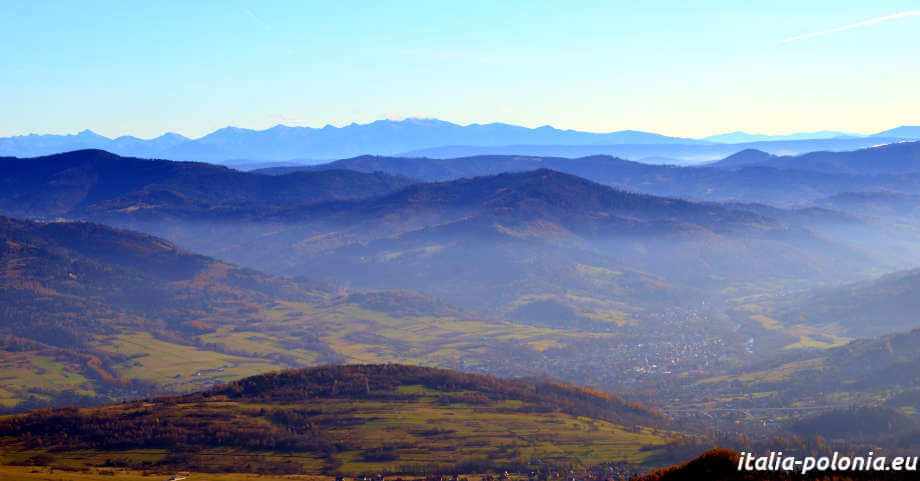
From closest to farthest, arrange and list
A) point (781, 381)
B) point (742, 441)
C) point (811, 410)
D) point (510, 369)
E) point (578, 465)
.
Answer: point (578, 465) < point (742, 441) < point (811, 410) < point (781, 381) < point (510, 369)

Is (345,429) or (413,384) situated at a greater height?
(345,429)

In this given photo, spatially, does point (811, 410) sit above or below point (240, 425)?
below

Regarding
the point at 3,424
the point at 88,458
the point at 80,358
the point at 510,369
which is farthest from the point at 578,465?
the point at 80,358

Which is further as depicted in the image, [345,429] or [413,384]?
[413,384]

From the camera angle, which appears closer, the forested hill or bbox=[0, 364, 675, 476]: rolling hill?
bbox=[0, 364, 675, 476]: rolling hill

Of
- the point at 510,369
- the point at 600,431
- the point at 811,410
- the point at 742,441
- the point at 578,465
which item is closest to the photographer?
→ the point at 578,465

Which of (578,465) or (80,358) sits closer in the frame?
(578,465)

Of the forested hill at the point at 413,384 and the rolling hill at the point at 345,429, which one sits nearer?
the rolling hill at the point at 345,429

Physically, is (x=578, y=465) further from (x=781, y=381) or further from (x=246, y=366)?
(x=246, y=366)
